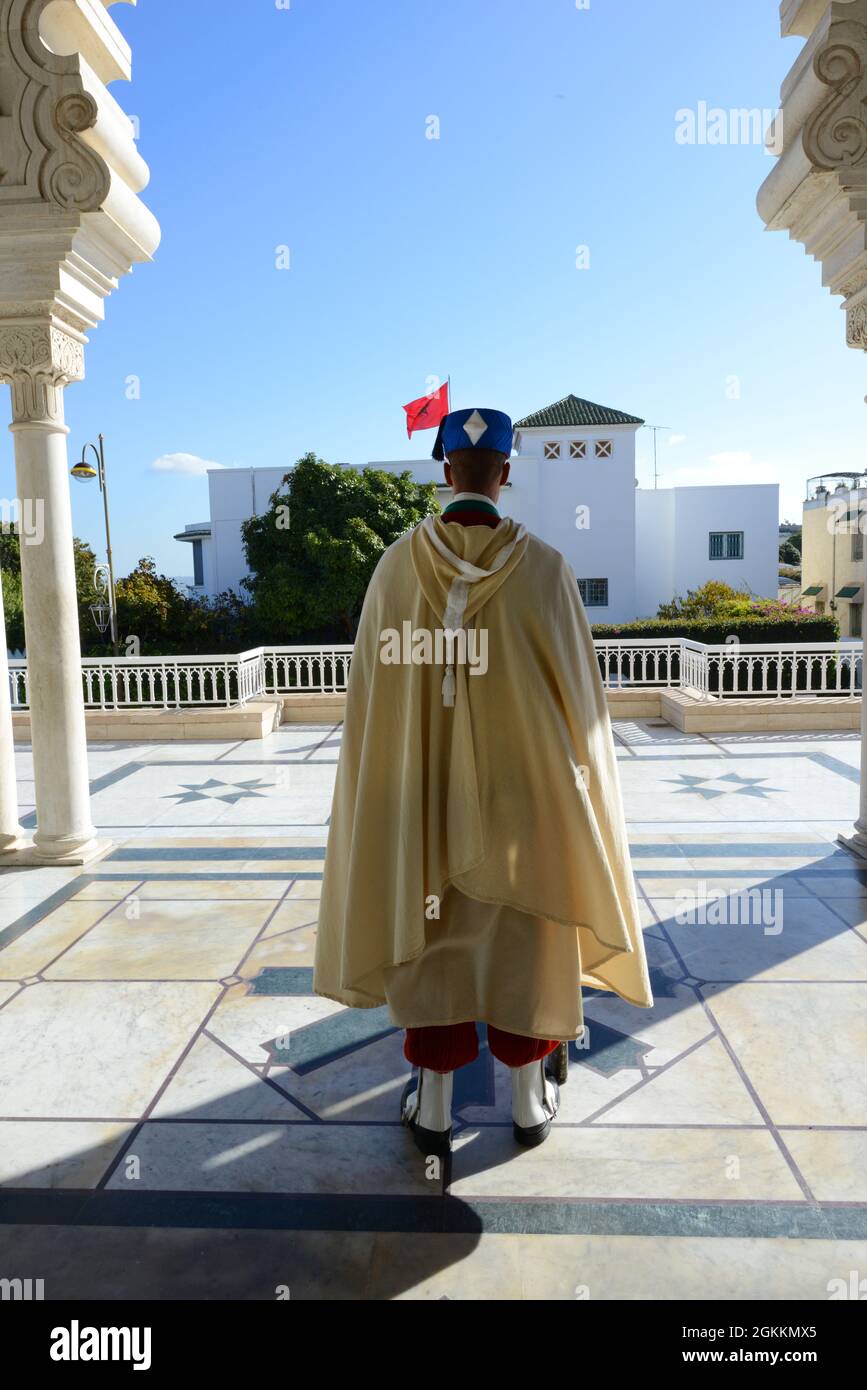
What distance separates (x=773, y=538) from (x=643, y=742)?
2123cm

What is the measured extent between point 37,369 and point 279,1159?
3.32m

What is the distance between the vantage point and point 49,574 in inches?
158

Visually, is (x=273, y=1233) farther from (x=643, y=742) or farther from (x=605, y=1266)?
(x=643, y=742)

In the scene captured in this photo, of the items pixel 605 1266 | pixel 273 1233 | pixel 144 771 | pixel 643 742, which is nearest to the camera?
pixel 605 1266

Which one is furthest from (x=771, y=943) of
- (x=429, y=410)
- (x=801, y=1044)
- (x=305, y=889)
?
(x=429, y=410)

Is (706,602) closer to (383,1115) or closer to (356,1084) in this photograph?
(356,1084)

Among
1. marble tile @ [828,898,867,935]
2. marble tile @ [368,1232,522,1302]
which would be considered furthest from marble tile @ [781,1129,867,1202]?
marble tile @ [828,898,867,935]

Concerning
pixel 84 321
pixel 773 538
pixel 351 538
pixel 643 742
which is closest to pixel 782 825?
pixel 643 742

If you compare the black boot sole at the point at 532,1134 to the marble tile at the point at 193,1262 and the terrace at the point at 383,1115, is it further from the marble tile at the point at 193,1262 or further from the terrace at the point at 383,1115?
the marble tile at the point at 193,1262

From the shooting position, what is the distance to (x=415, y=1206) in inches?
72.3

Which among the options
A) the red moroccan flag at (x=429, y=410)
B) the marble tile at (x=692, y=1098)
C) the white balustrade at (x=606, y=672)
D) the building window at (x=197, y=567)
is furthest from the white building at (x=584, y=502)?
the marble tile at (x=692, y=1098)

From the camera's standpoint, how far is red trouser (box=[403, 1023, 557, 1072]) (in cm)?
194

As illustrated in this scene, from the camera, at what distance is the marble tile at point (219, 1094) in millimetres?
2195
